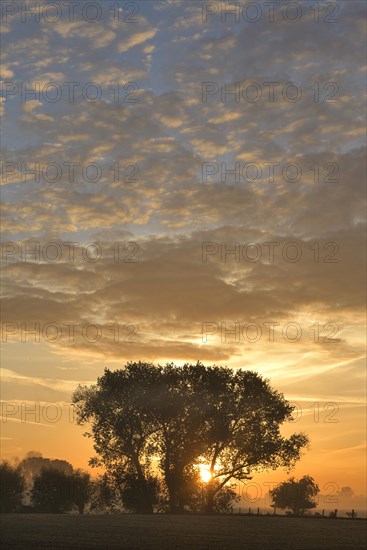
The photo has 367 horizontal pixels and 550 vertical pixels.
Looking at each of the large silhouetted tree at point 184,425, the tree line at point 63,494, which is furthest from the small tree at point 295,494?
→ the large silhouetted tree at point 184,425

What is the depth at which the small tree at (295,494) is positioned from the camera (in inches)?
6147

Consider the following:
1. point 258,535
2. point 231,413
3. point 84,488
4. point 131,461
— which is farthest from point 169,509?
point 258,535

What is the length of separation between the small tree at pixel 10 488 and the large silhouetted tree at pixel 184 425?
2897 centimetres

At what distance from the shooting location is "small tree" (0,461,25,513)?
108812 millimetres

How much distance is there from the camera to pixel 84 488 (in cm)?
10794

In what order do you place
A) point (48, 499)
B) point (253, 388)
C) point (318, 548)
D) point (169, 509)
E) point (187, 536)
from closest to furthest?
1. point (318, 548)
2. point (187, 536)
3. point (169, 509)
4. point (253, 388)
5. point (48, 499)

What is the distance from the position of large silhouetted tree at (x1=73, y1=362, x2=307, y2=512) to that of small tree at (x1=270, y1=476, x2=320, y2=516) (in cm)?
7242

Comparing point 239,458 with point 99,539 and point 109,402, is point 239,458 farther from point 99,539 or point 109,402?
point 99,539

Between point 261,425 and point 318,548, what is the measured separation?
56851mm

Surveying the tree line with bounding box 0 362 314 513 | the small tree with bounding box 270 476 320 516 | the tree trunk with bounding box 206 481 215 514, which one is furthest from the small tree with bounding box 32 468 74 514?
the small tree with bounding box 270 476 320 516

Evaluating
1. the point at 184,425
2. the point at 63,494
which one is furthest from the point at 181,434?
the point at 63,494

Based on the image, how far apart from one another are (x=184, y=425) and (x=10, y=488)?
42637 millimetres

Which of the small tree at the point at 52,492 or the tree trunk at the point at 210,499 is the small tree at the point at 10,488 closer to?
the small tree at the point at 52,492

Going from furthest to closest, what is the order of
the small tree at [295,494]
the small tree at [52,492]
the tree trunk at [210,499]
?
the small tree at [295,494]
the small tree at [52,492]
the tree trunk at [210,499]
